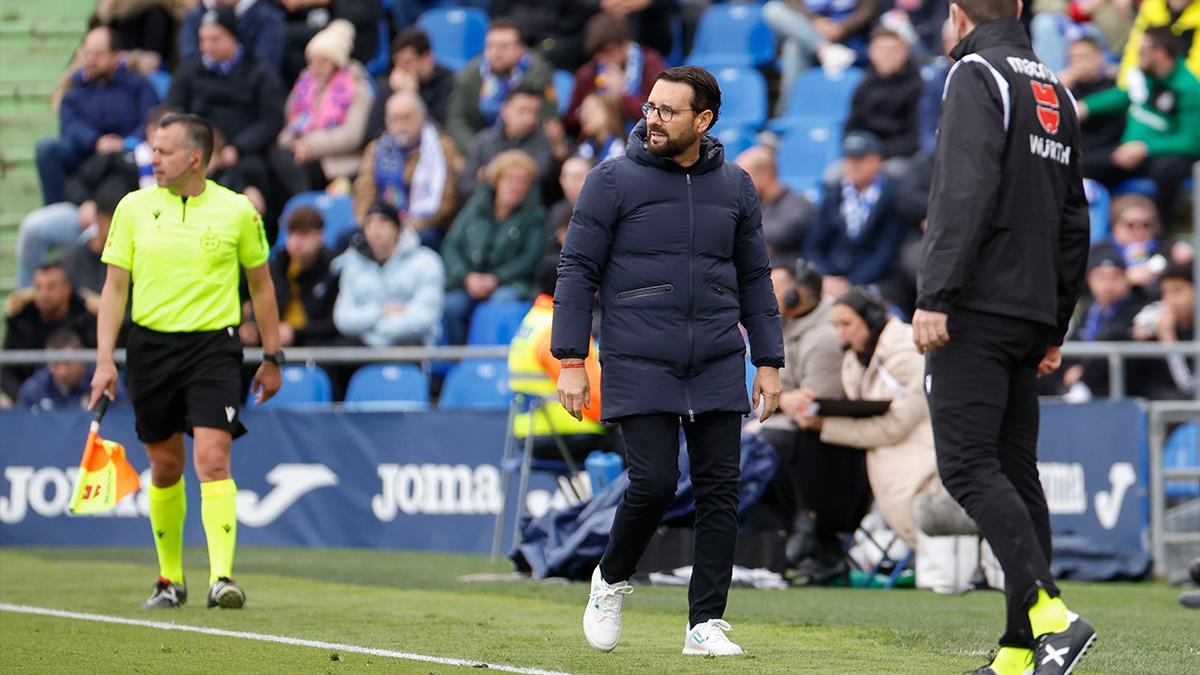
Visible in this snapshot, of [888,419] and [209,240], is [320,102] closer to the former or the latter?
[888,419]

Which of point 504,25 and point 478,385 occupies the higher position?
point 504,25

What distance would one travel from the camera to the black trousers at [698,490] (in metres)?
7.15

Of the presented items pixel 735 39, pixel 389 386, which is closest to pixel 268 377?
pixel 389 386

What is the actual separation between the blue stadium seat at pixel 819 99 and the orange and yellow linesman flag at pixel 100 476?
9172 mm

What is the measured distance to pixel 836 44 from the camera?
59.0ft

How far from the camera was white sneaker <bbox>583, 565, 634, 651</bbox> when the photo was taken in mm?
7273

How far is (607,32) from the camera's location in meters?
17.5

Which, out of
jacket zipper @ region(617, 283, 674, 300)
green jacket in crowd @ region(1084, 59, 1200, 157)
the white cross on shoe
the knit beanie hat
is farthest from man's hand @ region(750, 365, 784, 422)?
the knit beanie hat

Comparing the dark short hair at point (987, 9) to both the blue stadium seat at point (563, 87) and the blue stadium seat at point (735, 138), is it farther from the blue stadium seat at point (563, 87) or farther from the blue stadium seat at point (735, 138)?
the blue stadium seat at point (563, 87)

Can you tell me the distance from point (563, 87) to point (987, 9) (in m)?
12.2

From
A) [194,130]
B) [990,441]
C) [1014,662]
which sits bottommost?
[1014,662]

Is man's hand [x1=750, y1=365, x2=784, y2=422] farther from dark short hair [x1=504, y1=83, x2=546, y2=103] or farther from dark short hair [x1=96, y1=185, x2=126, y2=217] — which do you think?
dark short hair [x1=96, y1=185, x2=126, y2=217]

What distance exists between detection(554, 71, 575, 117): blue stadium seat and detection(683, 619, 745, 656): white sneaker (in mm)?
11192

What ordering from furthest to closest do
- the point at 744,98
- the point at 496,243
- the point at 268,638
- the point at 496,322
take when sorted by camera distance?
the point at 744,98, the point at 496,243, the point at 496,322, the point at 268,638
